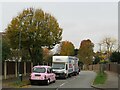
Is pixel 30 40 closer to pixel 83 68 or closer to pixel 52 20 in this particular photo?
pixel 52 20

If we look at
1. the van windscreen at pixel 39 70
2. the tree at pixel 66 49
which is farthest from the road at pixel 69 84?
the tree at pixel 66 49

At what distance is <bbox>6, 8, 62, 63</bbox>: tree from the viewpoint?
1788 inches

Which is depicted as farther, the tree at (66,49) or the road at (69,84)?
the tree at (66,49)

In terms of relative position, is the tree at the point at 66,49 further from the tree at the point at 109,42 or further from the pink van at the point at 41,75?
the pink van at the point at 41,75

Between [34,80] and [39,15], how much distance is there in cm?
1682

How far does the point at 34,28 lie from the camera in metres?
45.1

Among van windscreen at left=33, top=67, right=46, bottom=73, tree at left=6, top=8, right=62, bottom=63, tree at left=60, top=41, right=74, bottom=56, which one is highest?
tree at left=6, top=8, right=62, bottom=63

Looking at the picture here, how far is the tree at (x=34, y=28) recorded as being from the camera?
45.4 metres

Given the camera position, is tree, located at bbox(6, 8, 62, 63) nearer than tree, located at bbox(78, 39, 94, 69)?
Yes

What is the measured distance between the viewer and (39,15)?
45.3m

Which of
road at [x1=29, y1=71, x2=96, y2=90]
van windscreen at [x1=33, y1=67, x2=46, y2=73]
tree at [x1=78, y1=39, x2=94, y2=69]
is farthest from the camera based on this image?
tree at [x1=78, y1=39, x2=94, y2=69]

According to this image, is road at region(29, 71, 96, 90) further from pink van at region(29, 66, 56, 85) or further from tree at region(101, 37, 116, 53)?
tree at region(101, 37, 116, 53)

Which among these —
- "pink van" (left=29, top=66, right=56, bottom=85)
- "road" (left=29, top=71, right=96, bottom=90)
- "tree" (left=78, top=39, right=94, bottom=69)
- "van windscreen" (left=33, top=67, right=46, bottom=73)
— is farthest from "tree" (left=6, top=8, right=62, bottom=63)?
"tree" (left=78, top=39, right=94, bottom=69)

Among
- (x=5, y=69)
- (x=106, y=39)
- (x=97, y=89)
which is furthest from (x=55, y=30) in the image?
(x=106, y=39)
